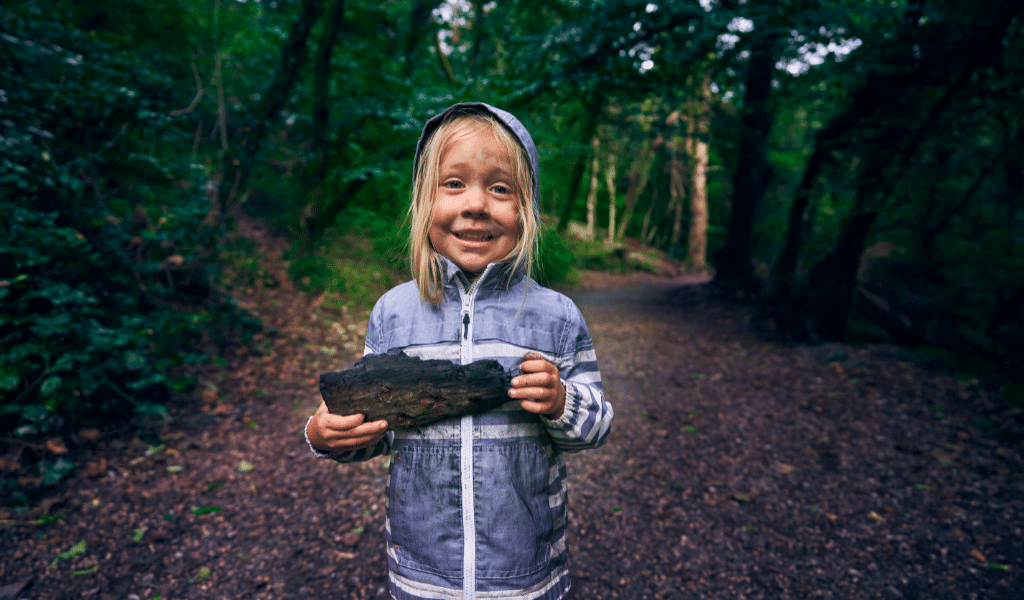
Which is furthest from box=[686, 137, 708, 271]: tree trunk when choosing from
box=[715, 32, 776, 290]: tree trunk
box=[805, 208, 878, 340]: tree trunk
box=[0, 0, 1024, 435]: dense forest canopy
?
box=[805, 208, 878, 340]: tree trunk

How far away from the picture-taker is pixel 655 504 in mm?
3445

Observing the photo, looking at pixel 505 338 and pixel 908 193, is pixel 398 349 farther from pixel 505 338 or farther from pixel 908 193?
pixel 908 193

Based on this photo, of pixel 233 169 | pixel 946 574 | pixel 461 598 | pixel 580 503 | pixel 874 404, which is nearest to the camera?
pixel 461 598

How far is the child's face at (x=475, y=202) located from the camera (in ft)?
4.48

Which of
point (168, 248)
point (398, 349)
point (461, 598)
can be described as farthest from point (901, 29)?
point (168, 248)

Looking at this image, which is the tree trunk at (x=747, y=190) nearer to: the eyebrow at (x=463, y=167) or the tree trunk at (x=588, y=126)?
the tree trunk at (x=588, y=126)

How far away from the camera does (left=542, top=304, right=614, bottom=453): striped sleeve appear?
131 cm

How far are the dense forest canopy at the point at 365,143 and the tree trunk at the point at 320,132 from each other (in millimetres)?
50

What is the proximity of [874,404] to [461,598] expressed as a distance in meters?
5.54

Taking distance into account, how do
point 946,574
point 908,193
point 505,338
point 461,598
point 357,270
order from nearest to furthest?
point 461,598
point 505,338
point 946,574
point 908,193
point 357,270

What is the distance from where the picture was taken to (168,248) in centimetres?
495

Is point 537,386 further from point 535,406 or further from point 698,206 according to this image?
point 698,206

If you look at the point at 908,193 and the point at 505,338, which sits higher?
the point at 908,193

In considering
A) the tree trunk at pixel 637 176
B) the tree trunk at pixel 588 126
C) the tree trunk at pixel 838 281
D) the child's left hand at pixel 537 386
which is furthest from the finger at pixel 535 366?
the tree trunk at pixel 637 176
